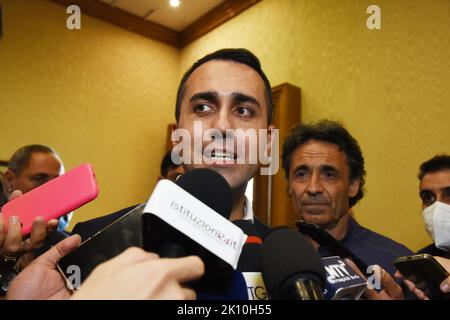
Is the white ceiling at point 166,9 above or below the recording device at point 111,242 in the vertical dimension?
above

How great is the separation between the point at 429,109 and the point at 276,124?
862 mm

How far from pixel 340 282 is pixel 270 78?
230 cm

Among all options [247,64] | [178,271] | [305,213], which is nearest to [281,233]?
[178,271]

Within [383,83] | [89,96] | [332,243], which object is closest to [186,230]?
[332,243]

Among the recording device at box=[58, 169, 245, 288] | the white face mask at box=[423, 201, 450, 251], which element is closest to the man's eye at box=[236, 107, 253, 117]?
the recording device at box=[58, 169, 245, 288]

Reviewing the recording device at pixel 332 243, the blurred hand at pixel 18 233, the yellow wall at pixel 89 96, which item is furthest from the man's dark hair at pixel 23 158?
the recording device at pixel 332 243

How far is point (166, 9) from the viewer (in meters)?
Result: 3.36

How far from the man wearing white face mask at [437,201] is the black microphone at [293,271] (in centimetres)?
113

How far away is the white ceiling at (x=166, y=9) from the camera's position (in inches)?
129

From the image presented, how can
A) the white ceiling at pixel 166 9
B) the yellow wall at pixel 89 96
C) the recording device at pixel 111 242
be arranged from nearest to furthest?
the recording device at pixel 111 242 → the yellow wall at pixel 89 96 → the white ceiling at pixel 166 9

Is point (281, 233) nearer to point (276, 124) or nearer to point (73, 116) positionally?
point (276, 124)

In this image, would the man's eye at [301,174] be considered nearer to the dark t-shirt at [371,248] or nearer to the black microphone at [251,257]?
the dark t-shirt at [371,248]

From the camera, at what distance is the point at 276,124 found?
2.54 meters
